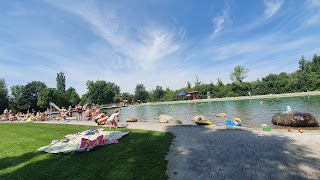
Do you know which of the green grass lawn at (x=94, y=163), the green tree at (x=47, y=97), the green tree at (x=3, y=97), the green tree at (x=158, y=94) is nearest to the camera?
the green grass lawn at (x=94, y=163)

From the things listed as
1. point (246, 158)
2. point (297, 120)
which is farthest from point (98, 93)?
point (246, 158)

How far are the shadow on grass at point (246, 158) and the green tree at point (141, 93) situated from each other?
243ft

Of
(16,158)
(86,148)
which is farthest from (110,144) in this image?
(16,158)

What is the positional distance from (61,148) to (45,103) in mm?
61959

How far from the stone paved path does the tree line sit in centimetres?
4496

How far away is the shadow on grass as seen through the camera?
4148 mm

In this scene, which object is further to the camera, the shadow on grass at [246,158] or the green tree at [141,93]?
the green tree at [141,93]

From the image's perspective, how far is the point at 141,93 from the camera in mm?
81812

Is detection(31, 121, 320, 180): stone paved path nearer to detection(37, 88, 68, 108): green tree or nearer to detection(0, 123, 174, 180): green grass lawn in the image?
detection(0, 123, 174, 180): green grass lawn

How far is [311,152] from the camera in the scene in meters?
5.18

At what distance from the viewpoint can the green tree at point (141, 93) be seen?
80625 millimetres

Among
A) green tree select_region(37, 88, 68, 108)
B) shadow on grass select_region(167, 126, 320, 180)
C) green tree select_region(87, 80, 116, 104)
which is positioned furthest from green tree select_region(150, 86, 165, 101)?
shadow on grass select_region(167, 126, 320, 180)

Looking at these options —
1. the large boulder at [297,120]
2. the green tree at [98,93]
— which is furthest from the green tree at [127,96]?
the large boulder at [297,120]

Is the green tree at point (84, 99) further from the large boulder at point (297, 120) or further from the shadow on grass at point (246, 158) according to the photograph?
the shadow on grass at point (246, 158)
